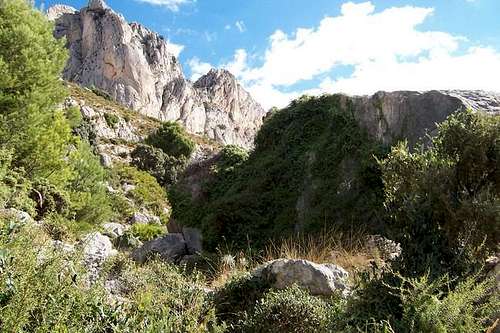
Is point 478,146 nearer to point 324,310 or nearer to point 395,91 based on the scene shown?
point 324,310

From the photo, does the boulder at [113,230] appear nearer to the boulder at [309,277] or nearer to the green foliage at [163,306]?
the green foliage at [163,306]

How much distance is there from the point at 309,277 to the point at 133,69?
3436 inches

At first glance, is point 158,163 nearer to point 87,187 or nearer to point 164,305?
point 87,187

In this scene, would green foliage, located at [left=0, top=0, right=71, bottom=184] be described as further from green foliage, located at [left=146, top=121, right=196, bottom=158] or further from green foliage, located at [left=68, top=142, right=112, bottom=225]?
green foliage, located at [left=146, top=121, right=196, bottom=158]

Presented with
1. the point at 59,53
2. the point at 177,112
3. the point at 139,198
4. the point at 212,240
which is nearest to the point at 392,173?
the point at 212,240

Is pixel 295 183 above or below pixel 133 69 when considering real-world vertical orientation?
below

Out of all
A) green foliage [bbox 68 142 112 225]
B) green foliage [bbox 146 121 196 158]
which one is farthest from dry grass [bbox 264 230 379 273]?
green foliage [bbox 146 121 196 158]

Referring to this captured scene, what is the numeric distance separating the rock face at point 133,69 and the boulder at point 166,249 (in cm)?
7453

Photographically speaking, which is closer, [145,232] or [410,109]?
[410,109]

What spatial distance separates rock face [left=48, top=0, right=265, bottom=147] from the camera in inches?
3430

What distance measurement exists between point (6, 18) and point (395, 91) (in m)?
11.5

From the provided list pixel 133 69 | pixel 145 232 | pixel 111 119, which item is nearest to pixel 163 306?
pixel 145 232

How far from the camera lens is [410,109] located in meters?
10.6

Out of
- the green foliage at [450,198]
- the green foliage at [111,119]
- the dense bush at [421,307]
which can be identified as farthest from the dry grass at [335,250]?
the green foliage at [111,119]
